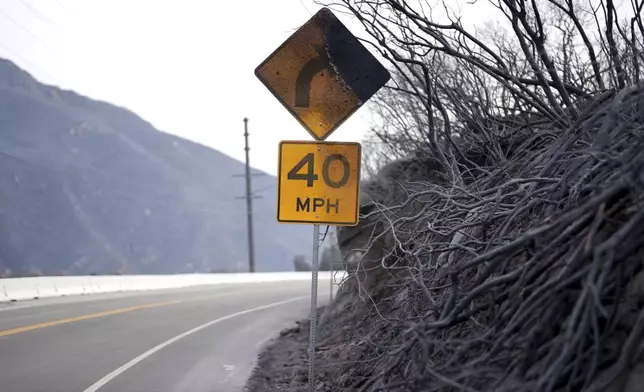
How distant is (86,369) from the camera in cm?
890

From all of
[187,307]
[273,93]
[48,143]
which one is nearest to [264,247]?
[48,143]

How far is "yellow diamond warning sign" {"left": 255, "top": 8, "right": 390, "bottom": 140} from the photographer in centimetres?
565

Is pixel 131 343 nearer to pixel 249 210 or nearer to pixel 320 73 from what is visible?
pixel 320 73

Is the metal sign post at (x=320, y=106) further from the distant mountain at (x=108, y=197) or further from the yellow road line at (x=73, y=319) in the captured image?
the distant mountain at (x=108, y=197)

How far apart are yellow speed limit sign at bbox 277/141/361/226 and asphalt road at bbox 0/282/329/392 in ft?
11.3

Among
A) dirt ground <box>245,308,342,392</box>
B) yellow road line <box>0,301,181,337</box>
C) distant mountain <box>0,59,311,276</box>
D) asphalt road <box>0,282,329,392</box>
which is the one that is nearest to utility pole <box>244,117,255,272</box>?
distant mountain <box>0,59,311,276</box>

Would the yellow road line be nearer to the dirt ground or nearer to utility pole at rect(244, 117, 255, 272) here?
the dirt ground

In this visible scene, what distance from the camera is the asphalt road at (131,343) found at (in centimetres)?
832

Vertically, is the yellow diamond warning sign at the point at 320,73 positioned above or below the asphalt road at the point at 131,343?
above

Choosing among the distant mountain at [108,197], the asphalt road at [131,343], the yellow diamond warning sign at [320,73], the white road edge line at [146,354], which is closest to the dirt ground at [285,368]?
the asphalt road at [131,343]

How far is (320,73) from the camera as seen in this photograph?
5.71 m

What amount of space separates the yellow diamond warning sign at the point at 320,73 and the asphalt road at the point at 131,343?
397 centimetres

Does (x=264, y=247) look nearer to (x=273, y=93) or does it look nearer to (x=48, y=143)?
(x=48, y=143)

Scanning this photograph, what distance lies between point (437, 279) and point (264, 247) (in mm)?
71145
